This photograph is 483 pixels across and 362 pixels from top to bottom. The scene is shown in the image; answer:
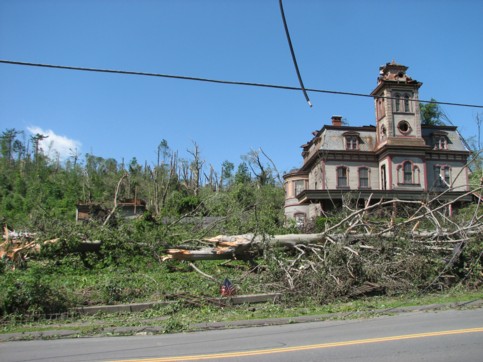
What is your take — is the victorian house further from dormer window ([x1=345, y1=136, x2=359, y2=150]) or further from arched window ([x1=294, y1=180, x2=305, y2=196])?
arched window ([x1=294, y1=180, x2=305, y2=196])

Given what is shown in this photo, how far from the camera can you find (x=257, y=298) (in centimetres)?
1002

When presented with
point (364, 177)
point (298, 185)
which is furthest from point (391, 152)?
point (298, 185)

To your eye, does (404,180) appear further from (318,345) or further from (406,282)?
(318,345)

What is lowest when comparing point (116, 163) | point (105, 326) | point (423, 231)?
point (105, 326)

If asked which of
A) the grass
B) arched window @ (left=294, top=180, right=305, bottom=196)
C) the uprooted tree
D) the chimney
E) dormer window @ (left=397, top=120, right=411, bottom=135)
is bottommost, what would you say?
the grass

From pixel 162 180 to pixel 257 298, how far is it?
4784cm

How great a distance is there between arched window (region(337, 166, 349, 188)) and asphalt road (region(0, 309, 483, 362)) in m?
27.3

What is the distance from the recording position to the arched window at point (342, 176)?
3472cm

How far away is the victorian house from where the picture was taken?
110 ft

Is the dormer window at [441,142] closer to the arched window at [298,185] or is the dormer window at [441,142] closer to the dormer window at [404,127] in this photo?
the dormer window at [404,127]

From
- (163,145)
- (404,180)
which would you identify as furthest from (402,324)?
(163,145)

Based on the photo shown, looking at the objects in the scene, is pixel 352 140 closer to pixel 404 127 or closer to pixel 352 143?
pixel 352 143

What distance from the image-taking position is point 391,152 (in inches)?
1319

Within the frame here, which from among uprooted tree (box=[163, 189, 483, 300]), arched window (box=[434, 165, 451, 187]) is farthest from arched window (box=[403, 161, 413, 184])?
uprooted tree (box=[163, 189, 483, 300])
